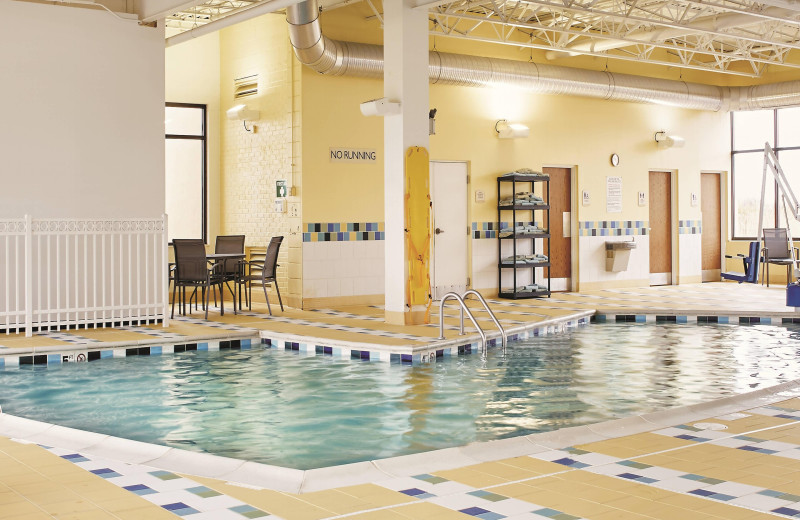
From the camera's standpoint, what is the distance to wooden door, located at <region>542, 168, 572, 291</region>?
588 inches

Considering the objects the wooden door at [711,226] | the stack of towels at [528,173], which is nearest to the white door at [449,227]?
the stack of towels at [528,173]

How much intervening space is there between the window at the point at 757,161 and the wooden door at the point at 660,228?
174 centimetres

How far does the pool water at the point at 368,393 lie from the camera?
537 cm

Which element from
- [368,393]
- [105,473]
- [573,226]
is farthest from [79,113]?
[573,226]

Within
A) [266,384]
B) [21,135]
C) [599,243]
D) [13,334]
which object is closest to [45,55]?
[21,135]

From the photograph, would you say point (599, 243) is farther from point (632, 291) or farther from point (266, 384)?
point (266, 384)

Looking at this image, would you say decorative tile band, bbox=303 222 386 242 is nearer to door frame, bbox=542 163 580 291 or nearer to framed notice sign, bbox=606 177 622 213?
door frame, bbox=542 163 580 291

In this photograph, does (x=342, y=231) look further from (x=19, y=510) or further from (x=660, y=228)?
(x=19, y=510)

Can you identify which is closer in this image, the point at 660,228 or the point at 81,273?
the point at 81,273

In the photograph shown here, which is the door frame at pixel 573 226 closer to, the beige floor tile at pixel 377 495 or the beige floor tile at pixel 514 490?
the beige floor tile at pixel 514 490

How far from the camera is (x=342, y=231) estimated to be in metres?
12.3

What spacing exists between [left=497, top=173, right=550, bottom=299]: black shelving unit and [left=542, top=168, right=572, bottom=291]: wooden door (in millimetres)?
432

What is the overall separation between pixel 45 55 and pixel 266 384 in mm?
5037

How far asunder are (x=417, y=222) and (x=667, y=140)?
305 inches
